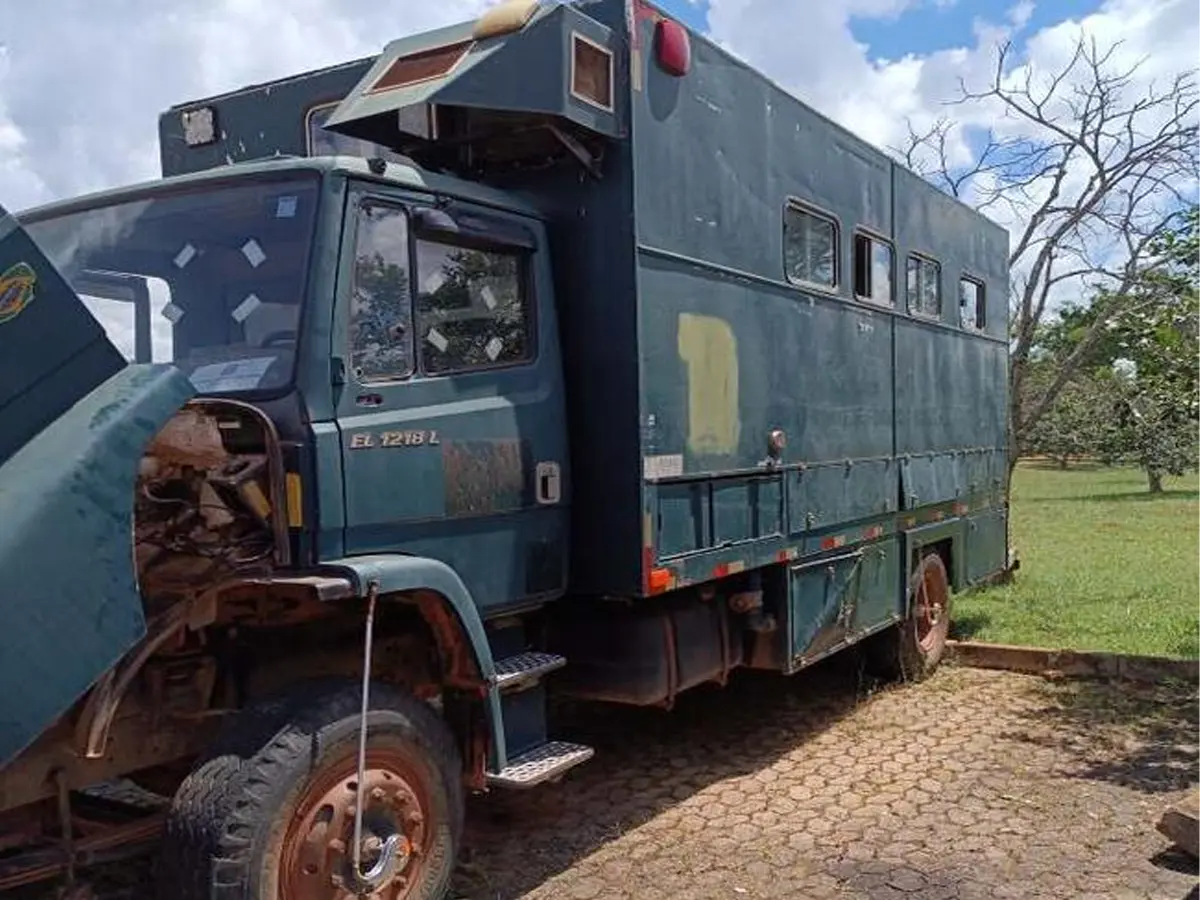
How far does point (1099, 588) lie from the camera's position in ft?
37.1

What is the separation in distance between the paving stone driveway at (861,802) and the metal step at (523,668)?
85cm

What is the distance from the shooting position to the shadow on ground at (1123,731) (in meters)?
5.95

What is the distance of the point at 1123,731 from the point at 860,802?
82.1 inches

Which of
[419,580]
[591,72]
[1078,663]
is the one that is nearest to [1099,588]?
[1078,663]

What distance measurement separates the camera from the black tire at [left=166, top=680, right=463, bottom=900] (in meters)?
3.30

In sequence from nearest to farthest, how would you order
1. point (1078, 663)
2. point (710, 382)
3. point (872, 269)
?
point (710, 382) < point (872, 269) < point (1078, 663)

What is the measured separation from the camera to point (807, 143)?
6305mm

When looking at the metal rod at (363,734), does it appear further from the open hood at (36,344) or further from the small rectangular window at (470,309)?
the open hood at (36,344)

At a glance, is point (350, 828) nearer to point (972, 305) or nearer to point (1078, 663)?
point (1078, 663)

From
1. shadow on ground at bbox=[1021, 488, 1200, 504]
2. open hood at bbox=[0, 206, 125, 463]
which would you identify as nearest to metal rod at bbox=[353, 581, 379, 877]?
open hood at bbox=[0, 206, 125, 463]

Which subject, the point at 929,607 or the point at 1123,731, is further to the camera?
the point at 929,607

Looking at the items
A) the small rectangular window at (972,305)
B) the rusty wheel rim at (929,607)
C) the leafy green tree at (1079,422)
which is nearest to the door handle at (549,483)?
the rusty wheel rim at (929,607)

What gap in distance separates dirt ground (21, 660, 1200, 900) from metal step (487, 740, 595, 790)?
0.55 m

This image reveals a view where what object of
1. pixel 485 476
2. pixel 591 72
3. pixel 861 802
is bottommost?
pixel 861 802
